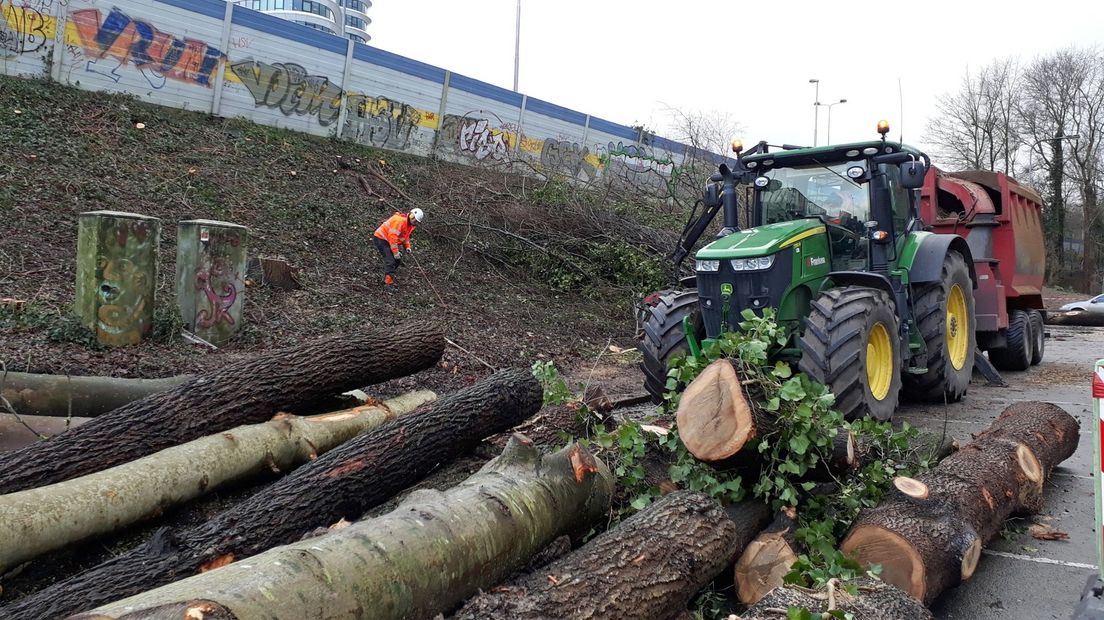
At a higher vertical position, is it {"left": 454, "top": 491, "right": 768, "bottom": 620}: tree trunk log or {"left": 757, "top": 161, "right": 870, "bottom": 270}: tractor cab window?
{"left": 757, "top": 161, "right": 870, "bottom": 270}: tractor cab window

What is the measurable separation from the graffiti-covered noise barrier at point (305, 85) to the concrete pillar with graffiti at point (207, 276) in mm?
7048

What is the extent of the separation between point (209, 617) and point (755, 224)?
6337 mm

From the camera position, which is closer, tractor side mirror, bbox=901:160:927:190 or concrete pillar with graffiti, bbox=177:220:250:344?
tractor side mirror, bbox=901:160:927:190

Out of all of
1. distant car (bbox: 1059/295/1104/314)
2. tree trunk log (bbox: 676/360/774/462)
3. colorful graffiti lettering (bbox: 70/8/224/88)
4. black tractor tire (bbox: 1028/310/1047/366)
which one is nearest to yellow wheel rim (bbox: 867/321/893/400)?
tree trunk log (bbox: 676/360/774/462)

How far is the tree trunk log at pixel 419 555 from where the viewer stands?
2422 mm

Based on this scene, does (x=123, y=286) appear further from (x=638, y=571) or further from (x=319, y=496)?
(x=638, y=571)

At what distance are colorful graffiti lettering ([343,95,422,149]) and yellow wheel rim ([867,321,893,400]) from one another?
42.1 feet

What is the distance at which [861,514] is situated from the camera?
13.1ft

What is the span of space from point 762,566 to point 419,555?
1800 millimetres

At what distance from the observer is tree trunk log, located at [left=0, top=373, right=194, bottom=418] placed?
5.65 meters

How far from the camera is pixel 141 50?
13906 mm

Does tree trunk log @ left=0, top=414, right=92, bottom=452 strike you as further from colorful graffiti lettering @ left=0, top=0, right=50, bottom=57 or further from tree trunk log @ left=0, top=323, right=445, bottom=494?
colorful graffiti lettering @ left=0, top=0, right=50, bottom=57

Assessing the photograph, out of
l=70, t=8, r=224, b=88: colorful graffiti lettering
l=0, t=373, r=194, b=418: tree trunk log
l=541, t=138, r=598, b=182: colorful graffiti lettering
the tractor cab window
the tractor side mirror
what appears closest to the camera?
l=0, t=373, r=194, b=418: tree trunk log

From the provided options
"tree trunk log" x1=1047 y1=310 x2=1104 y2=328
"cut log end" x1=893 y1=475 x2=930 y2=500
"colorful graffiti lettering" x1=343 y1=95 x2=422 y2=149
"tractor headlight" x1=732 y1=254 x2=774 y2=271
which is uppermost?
"colorful graffiti lettering" x1=343 y1=95 x2=422 y2=149
